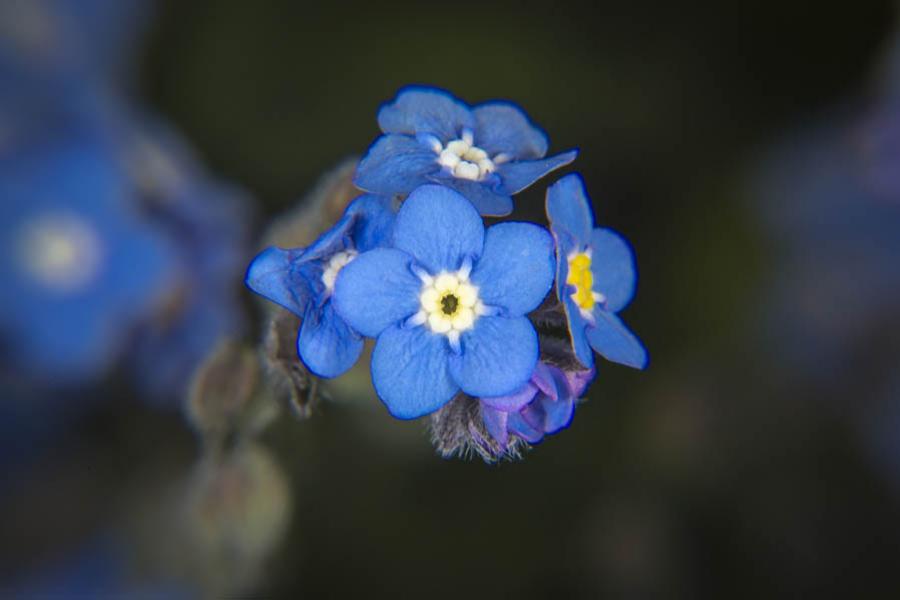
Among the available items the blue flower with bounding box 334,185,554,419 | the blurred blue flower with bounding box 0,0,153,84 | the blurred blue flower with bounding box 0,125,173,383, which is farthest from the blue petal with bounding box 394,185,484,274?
the blurred blue flower with bounding box 0,0,153,84

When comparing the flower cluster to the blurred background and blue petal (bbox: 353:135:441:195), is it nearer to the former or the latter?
blue petal (bbox: 353:135:441:195)

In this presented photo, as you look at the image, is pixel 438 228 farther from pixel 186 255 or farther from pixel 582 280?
pixel 186 255

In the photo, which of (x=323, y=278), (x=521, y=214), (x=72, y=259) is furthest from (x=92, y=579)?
(x=323, y=278)

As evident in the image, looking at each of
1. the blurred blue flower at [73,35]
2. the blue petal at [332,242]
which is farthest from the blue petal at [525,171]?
the blurred blue flower at [73,35]

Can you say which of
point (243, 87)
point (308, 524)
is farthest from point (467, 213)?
point (243, 87)

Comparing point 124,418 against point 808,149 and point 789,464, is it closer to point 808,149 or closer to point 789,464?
point 789,464

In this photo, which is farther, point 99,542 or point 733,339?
point 733,339
